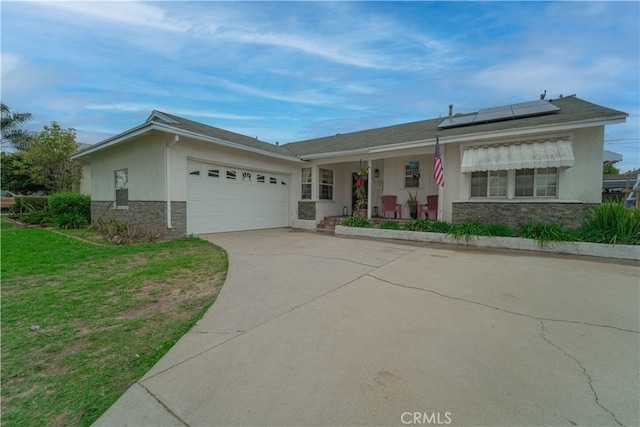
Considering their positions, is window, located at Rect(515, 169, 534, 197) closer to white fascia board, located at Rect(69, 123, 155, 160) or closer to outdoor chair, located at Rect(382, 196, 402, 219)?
outdoor chair, located at Rect(382, 196, 402, 219)

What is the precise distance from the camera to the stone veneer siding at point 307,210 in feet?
44.6

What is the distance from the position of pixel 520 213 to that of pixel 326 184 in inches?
334

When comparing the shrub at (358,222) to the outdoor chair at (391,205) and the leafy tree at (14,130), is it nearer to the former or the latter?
A: the outdoor chair at (391,205)

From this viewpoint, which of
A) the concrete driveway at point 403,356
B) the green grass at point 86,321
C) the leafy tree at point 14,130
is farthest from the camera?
the leafy tree at point 14,130

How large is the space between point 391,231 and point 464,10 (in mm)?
7389

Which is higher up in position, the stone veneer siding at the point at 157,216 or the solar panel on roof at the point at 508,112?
the solar panel on roof at the point at 508,112

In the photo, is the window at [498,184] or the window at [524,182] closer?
the window at [524,182]

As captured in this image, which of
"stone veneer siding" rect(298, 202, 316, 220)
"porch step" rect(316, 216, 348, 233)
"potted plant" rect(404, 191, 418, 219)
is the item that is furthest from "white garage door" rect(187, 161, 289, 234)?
"potted plant" rect(404, 191, 418, 219)

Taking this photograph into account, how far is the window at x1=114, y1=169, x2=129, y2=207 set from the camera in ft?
35.9

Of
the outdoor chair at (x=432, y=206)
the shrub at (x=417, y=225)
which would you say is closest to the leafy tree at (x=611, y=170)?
the outdoor chair at (x=432, y=206)

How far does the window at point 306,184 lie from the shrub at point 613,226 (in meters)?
10.4

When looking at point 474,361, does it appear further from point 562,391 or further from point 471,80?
point 471,80

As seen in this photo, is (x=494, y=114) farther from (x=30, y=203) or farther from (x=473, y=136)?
(x=30, y=203)

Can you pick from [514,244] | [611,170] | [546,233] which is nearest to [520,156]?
[546,233]
